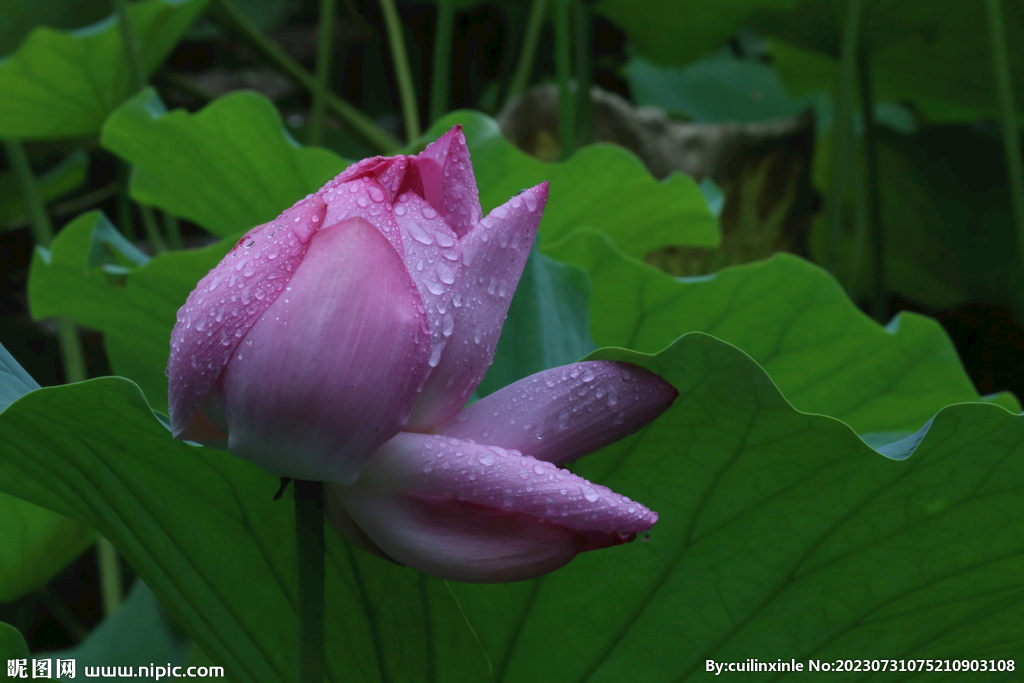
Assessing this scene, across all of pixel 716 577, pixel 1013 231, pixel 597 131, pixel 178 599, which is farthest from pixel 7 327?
pixel 1013 231

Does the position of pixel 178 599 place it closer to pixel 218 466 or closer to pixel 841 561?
pixel 218 466

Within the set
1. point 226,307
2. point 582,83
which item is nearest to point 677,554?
point 226,307

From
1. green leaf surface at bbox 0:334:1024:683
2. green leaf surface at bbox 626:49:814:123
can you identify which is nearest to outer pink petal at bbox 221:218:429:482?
green leaf surface at bbox 0:334:1024:683

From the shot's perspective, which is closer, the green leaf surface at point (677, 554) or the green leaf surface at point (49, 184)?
the green leaf surface at point (677, 554)

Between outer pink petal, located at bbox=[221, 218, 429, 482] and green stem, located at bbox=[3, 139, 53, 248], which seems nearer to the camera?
outer pink petal, located at bbox=[221, 218, 429, 482]

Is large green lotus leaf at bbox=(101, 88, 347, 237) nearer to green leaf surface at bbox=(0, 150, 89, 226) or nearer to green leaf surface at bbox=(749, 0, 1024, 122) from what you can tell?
green leaf surface at bbox=(0, 150, 89, 226)

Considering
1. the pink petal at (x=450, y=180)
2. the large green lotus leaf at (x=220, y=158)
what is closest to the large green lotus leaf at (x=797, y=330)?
the large green lotus leaf at (x=220, y=158)

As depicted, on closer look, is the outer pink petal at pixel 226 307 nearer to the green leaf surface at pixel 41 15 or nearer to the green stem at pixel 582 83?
the green stem at pixel 582 83
